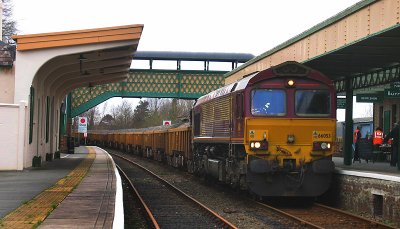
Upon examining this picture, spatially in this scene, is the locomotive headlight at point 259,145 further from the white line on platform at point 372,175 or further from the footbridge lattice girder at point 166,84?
the footbridge lattice girder at point 166,84

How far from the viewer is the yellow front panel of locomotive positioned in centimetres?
1419

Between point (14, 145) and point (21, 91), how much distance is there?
6.45 ft

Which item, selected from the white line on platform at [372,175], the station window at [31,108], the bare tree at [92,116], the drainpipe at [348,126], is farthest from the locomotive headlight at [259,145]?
the bare tree at [92,116]

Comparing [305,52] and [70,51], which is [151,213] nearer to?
[305,52]

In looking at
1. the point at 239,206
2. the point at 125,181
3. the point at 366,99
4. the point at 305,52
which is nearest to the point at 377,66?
the point at 305,52

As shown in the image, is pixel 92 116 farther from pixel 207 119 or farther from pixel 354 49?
pixel 354 49

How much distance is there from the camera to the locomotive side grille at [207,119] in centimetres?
1847

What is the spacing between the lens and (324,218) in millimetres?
12578

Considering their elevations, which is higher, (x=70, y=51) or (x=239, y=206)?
(x=70, y=51)

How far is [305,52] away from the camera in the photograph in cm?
1755

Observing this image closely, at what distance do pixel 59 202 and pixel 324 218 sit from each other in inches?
217

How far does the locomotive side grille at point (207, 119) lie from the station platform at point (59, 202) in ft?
10.9

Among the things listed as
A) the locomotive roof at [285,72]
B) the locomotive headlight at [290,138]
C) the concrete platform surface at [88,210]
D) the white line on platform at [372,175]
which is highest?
the locomotive roof at [285,72]

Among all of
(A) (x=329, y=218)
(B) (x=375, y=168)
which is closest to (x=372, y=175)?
(A) (x=329, y=218)
